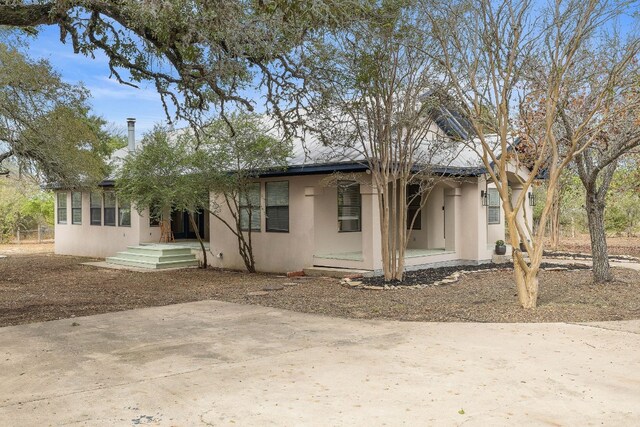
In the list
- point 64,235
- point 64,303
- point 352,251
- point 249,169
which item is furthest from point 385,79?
point 64,235

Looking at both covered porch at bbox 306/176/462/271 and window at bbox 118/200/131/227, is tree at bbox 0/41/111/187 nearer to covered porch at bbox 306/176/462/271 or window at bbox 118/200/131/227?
window at bbox 118/200/131/227

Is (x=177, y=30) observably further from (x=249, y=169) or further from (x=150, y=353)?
(x=249, y=169)

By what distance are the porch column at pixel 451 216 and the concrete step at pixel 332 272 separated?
367cm

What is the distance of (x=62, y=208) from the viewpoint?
23.3 metres

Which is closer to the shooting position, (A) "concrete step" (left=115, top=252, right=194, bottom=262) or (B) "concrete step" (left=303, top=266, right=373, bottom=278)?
(B) "concrete step" (left=303, top=266, right=373, bottom=278)

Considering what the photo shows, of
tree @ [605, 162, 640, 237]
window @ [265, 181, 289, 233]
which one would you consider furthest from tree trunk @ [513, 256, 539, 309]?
tree @ [605, 162, 640, 237]

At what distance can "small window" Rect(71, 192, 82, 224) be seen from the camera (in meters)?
22.4

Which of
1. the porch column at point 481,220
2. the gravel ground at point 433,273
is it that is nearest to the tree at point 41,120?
the gravel ground at point 433,273

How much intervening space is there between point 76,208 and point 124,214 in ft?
11.4

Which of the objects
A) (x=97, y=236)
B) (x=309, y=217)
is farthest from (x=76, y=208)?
(x=309, y=217)

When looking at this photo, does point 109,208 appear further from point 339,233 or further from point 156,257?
point 339,233

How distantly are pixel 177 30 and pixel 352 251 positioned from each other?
941cm

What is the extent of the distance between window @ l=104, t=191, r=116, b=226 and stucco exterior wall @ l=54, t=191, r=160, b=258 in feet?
0.68

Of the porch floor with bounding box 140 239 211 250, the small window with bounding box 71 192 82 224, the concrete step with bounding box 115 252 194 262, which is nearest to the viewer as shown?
the concrete step with bounding box 115 252 194 262
